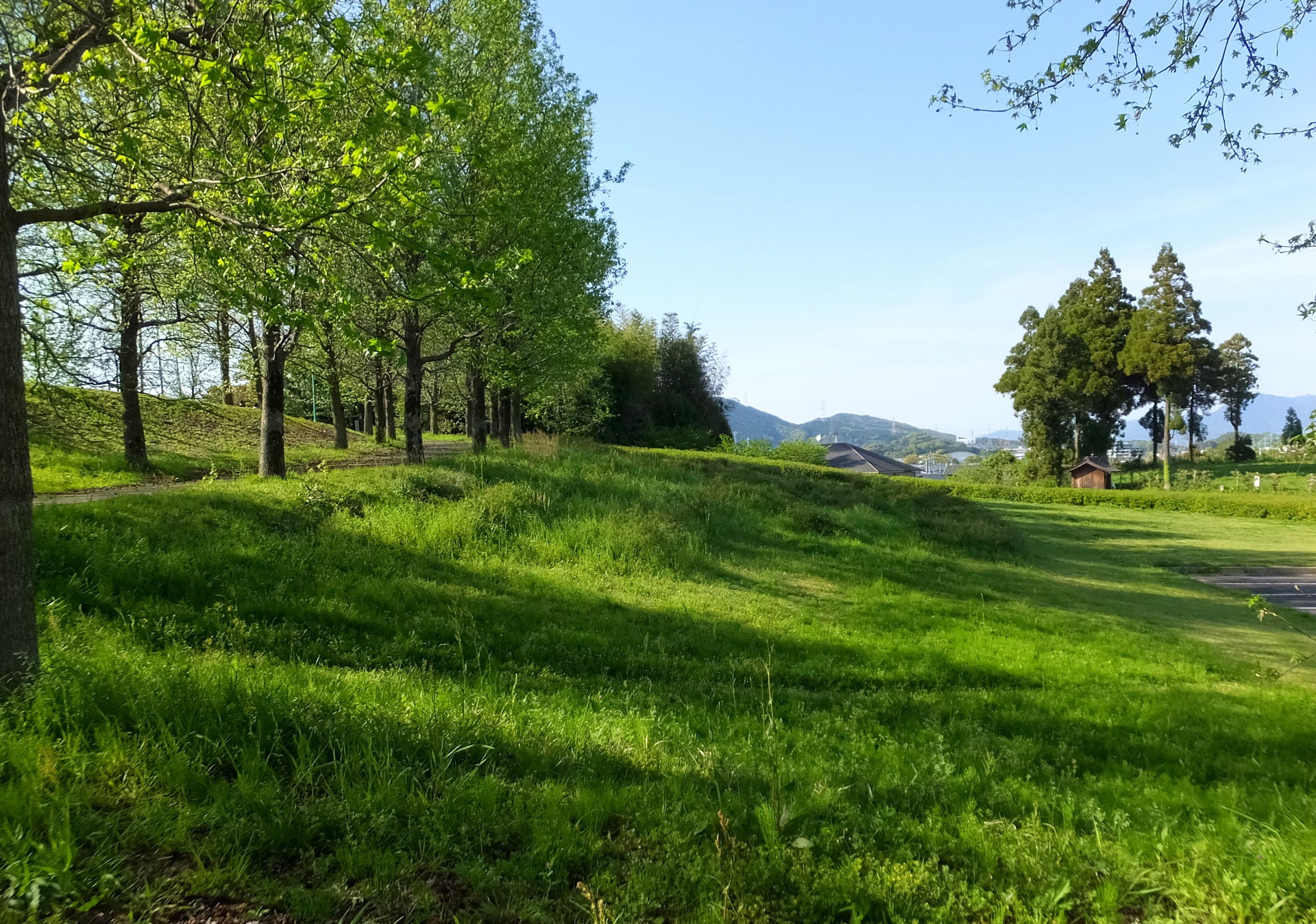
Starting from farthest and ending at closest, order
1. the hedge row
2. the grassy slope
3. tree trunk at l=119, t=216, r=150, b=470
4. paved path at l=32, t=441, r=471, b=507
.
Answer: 1. the hedge row
2. tree trunk at l=119, t=216, r=150, b=470
3. paved path at l=32, t=441, r=471, b=507
4. the grassy slope

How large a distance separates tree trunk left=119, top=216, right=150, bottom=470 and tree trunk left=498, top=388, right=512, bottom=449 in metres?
13.0

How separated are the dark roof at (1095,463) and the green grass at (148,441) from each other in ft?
156

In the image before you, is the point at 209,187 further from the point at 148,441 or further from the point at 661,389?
the point at 661,389

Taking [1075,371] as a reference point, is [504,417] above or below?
below

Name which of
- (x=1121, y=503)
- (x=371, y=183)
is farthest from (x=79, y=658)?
(x=1121, y=503)

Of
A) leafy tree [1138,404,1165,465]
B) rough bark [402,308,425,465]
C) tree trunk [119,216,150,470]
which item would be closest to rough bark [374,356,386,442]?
rough bark [402,308,425,465]

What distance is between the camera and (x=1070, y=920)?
3.29 m

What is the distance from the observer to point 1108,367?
2052 inches

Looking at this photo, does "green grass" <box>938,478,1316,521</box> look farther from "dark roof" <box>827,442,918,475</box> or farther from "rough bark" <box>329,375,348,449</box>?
"rough bark" <box>329,375,348,449</box>

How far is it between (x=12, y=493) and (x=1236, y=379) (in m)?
78.1

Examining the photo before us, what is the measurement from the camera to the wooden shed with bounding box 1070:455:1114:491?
49.7m

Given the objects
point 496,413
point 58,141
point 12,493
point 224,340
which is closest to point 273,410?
point 224,340

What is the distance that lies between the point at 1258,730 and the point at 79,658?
11104 millimetres

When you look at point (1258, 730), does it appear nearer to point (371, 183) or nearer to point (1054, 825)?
point (1054, 825)
